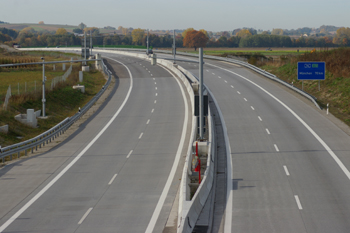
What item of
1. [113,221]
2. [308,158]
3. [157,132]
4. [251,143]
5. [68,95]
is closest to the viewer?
[113,221]

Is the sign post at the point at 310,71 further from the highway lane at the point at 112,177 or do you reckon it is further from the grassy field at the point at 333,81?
the highway lane at the point at 112,177

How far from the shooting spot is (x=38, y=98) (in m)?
52.7

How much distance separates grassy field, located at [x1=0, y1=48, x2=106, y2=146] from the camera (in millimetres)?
40750

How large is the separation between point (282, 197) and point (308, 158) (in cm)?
738

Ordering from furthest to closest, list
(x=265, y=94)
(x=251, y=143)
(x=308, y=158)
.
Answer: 1. (x=265, y=94)
2. (x=251, y=143)
3. (x=308, y=158)

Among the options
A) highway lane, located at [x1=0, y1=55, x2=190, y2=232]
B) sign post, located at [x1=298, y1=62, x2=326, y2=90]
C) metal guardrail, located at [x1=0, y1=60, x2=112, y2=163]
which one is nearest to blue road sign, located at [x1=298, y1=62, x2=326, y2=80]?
sign post, located at [x1=298, y1=62, x2=326, y2=90]

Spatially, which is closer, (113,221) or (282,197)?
(113,221)

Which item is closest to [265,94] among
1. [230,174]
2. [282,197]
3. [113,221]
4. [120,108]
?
[120,108]

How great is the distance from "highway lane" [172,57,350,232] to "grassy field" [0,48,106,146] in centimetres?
1709

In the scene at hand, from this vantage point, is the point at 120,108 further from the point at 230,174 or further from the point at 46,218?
the point at 46,218

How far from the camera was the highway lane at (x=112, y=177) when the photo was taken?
17547 millimetres

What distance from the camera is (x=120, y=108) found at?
4703 centimetres

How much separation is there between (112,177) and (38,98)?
31584 millimetres

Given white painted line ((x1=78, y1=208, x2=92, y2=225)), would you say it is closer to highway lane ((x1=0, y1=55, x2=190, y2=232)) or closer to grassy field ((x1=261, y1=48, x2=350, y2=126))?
highway lane ((x1=0, y1=55, x2=190, y2=232))
